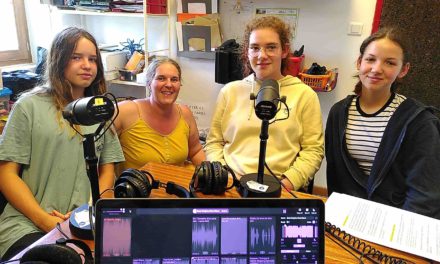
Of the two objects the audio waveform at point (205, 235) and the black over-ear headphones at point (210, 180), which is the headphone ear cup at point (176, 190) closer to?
the black over-ear headphones at point (210, 180)

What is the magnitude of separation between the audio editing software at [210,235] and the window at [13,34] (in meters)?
3.03

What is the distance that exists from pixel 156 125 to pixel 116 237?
1.04 meters

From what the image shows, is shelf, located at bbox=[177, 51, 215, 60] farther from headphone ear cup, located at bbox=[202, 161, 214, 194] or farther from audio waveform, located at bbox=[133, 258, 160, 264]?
audio waveform, located at bbox=[133, 258, 160, 264]

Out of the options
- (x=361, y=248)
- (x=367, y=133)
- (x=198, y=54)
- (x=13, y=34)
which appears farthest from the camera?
(x=13, y=34)

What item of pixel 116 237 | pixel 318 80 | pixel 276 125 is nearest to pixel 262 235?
pixel 116 237

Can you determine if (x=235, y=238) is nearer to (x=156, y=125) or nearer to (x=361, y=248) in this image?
(x=361, y=248)

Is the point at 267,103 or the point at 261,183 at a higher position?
the point at 267,103

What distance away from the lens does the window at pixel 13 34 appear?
314cm

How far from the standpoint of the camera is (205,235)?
0.77 m

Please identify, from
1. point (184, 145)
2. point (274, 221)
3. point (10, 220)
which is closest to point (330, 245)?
point (274, 221)

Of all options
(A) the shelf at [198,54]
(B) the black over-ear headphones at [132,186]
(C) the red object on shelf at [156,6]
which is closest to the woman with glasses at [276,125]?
(B) the black over-ear headphones at [132,186]

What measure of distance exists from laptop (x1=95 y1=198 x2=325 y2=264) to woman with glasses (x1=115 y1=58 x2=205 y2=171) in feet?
3.12

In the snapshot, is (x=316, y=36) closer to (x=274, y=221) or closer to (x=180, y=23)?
(x=180, y=23)

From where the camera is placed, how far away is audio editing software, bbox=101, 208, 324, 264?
750 millimetres
